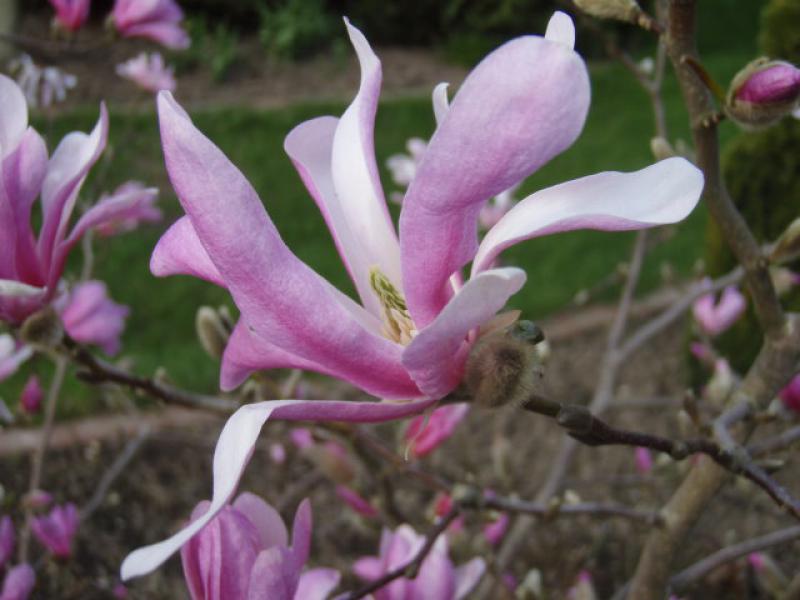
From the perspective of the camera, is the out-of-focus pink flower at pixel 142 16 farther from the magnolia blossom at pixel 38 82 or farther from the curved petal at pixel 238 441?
the curved petal at pixel 238 441

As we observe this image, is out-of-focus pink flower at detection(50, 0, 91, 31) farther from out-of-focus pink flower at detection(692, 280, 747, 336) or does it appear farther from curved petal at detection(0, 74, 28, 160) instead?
out-of-focus pink flower at detection(692, 280, 747, 336)

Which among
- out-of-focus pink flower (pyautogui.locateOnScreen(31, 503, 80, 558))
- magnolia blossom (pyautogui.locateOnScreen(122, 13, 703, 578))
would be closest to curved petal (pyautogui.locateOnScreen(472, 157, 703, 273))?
magnolia blossom (pyautogui.locateOnScreen(122, 13, 703, 578))

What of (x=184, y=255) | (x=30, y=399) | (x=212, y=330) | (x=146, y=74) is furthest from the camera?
(x=146, y=74)

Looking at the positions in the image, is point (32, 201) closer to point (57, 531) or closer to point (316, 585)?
point (316, 585)

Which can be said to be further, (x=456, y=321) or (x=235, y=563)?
(x=235, y=563)

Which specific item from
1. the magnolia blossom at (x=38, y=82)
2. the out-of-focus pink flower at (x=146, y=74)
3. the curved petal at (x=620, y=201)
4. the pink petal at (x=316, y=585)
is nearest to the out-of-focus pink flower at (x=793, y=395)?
the pink petal at (x=316, y=585)

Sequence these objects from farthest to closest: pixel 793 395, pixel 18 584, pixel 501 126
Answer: pixel 793 395 → pixel 18 584 → pixel 501 126

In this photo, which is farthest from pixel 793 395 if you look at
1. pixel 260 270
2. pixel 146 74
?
pixel 146 74
